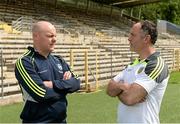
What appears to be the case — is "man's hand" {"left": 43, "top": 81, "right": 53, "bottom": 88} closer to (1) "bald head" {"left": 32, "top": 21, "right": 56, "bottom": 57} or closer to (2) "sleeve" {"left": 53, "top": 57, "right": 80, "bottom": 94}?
(2) "sleeve" {"left": 53, "top": 57, "right": 80, "bottom": 94}

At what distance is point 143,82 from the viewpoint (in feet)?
11.5

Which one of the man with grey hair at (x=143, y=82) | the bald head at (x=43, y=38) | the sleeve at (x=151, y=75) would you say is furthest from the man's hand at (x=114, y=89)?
the bald head at (x=43, y=38)

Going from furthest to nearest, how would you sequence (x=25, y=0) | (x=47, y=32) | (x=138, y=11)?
(x=138, y=11), (x=25, y=0), (x=47, y=32)

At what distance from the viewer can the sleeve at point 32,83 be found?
372 centimetres

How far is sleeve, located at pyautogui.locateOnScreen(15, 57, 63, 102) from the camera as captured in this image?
3.72 m

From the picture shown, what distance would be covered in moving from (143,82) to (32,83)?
0.96 meters

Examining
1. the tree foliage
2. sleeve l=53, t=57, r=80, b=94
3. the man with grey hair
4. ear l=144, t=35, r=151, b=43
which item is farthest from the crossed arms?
the tree foliage

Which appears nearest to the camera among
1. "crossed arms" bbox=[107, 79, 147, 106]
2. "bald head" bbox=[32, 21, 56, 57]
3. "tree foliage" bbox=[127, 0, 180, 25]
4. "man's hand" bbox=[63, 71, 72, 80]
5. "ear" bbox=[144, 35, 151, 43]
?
"crossed arms" bbox=[107, 79, 147, 106]

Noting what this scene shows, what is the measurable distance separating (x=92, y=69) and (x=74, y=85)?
13311mm

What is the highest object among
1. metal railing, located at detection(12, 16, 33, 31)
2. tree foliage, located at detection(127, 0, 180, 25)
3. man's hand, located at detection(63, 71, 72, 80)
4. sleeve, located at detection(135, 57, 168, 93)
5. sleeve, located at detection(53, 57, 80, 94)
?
tree foliage, located at detection(127, 0, 180, 25)

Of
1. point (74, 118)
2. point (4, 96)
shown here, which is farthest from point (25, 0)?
point (74, 118)

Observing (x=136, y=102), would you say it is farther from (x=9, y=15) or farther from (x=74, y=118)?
(x=9, y=15)

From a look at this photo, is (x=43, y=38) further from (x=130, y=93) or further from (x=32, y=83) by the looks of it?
(x=130, y=93)

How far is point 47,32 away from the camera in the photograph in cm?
384
